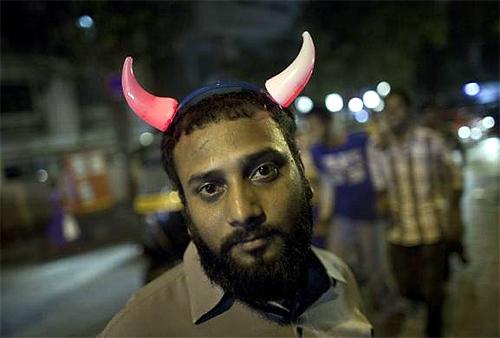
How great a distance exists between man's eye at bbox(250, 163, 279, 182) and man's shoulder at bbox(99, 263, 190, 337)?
38cm

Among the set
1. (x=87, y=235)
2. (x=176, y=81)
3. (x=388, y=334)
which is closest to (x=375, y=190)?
(x=388, y=334)

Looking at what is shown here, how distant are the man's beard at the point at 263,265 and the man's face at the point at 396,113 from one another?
8.03 feet

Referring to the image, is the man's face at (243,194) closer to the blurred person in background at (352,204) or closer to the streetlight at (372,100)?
the blurred person in background at (352,204)

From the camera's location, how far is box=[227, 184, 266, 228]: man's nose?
43.9 inches

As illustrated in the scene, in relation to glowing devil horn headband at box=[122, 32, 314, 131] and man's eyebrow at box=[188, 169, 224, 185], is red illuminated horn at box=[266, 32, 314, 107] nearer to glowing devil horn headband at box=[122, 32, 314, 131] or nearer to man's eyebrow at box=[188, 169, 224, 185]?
glowing devil horn headband at box=[122, 32, 314, 131]

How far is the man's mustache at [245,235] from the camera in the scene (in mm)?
1129

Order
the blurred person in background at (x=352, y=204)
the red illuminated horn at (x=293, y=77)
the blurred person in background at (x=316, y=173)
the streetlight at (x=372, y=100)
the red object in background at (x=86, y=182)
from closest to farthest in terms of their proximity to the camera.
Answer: the red illuminated horn at (x=293, y=77) → the blurred person in background at (x=352, y=204) → the blurred person in background at (x=316, y=173) → the streetlight at (x=372, y=100) → the red object in background at (x=86, y=182)

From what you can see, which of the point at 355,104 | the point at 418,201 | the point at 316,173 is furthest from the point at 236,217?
the point at 355,104

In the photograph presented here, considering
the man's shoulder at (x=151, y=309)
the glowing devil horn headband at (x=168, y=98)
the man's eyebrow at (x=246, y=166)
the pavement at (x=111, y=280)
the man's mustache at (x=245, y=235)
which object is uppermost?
the glowing devil horn headband at (x=168, y=98)

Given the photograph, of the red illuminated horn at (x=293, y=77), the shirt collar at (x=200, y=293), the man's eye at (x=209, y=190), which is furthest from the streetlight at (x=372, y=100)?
the man's eye at (x=209, y=190)

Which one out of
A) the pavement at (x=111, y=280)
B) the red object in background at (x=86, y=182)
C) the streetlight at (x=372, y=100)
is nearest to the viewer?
the pavement at (x=111, y=280)

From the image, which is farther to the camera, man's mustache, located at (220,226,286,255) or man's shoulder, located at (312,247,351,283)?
man's shoulder, located at (312,247,351,283)

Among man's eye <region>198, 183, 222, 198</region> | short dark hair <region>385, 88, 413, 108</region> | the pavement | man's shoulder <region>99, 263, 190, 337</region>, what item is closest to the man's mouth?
man's eye <region>198, 183, 222, 198</region>

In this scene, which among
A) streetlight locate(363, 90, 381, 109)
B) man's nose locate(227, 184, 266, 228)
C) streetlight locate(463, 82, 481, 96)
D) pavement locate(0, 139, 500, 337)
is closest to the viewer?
man's nose locate(227, 184, 266, 228)
